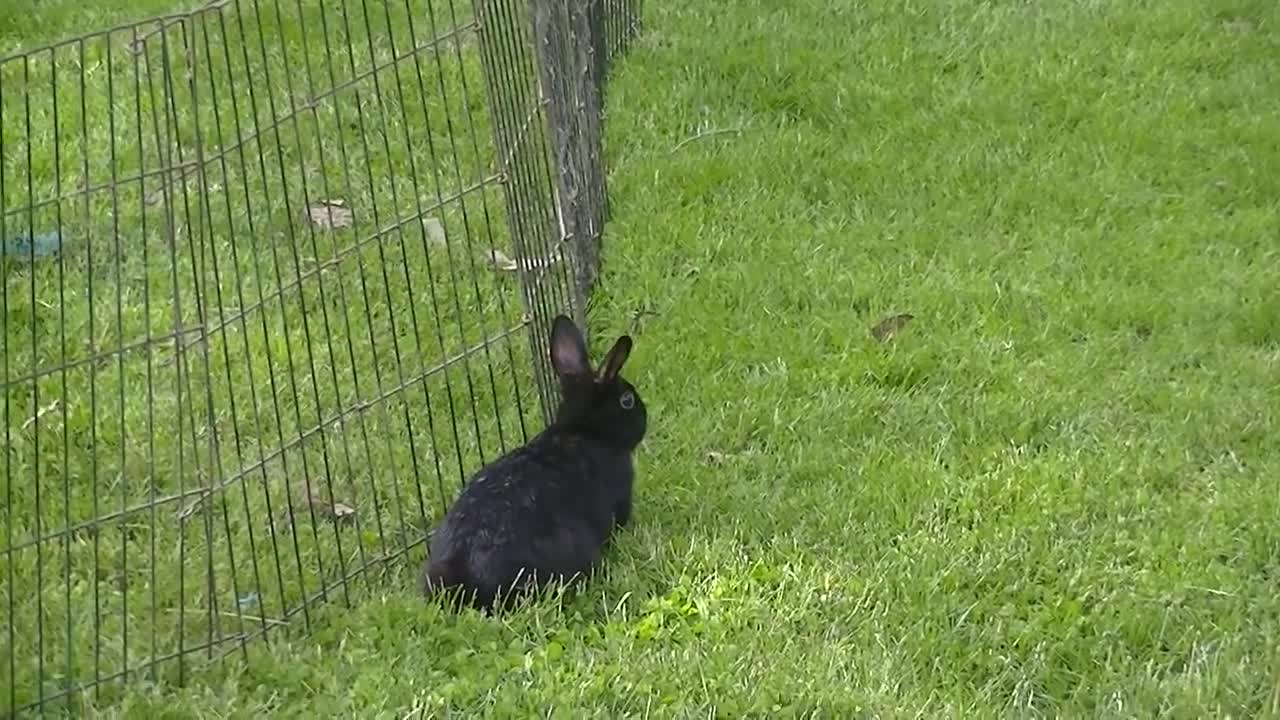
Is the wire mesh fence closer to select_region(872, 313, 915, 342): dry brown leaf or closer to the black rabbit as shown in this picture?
the black rabbit

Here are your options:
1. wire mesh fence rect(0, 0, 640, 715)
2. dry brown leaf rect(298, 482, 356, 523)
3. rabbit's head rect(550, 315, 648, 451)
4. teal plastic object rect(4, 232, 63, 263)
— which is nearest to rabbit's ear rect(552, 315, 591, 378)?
rabbit's head rect(550, 315, 648, 451)

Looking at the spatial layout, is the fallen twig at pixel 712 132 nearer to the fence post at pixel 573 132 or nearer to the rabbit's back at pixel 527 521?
the fence post at pixel 573 132

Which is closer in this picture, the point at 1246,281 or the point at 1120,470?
the point at 1120,470

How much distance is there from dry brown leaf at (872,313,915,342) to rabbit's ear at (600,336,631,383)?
1.33 m

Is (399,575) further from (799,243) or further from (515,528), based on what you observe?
(799,243)

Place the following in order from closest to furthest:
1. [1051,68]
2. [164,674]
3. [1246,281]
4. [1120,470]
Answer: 1. [164,674]
2. [1120,470]
3. [1246,281]
4. [1051,68]

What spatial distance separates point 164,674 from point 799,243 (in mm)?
2997

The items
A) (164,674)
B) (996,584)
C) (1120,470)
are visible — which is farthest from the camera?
(1120,470)

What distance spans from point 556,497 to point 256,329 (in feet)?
5.39

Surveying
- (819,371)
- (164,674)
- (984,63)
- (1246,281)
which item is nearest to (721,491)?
(819,371)

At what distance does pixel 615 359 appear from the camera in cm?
435

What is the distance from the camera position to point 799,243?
5984mm

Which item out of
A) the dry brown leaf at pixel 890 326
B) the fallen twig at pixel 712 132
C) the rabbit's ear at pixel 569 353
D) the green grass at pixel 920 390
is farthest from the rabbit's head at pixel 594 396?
the fallen twig at pixel 712 132

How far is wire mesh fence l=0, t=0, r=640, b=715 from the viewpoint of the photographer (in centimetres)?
386
